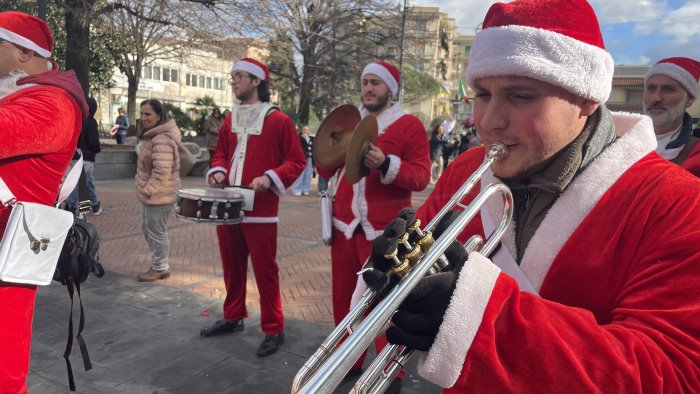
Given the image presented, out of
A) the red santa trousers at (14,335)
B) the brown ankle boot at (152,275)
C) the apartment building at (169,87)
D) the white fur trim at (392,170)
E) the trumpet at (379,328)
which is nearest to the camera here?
the trumpet at (379,328)

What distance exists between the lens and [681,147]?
3.47 meters

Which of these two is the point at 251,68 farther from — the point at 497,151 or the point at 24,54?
the point at 497,151

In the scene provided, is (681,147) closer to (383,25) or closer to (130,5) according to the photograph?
(130,5)

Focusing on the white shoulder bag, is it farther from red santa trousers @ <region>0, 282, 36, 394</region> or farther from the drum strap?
the drum strap

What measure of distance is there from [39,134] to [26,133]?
59 millimetres

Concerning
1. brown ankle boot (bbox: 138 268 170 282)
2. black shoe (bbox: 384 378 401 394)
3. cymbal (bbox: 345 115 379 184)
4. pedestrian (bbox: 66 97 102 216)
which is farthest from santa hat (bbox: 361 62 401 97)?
pedestrian (bbox: 66 97 102 216)

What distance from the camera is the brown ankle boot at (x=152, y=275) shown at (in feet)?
17.4

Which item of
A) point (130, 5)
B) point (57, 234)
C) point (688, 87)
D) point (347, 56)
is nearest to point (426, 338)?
point (57, 234)

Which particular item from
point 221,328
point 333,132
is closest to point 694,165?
point 333,132

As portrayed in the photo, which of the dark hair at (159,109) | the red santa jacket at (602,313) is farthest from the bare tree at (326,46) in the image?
the red santa jacket at (602,313)

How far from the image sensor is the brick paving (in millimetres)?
5066

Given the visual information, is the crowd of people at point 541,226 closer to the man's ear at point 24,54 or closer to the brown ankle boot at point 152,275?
the man's ear at point 24,54

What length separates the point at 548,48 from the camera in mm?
1299

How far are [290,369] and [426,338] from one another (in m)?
2.79
